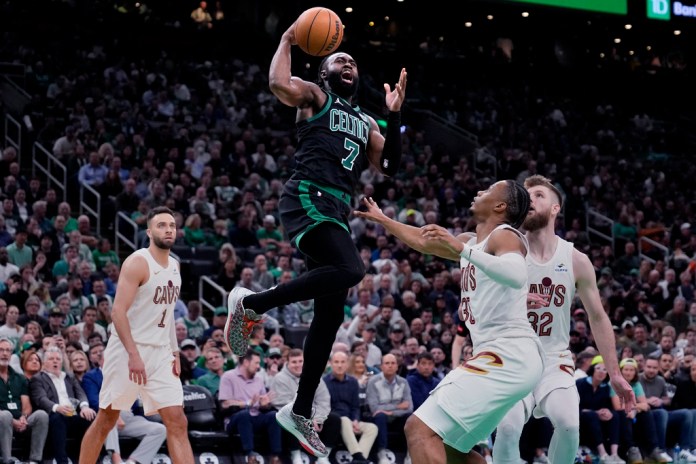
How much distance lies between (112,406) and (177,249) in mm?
9355

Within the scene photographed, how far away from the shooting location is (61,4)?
85.9 ft

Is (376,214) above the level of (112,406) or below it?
above

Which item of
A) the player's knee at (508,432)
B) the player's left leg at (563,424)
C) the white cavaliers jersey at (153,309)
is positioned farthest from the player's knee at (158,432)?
the player's left leg at (563,424)

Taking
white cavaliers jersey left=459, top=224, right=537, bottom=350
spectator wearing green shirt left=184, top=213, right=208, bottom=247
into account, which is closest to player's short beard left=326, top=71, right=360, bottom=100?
white cavaliers jersey left=459, top=224, right=537, bottom=350

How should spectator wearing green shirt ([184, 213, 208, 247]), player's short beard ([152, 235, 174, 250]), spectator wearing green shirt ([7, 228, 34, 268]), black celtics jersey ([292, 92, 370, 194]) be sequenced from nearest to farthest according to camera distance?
1. black celtics jersey ([292, 92, 370, 194])
2. player's short beard ([152, 235, 174, 250])
3. spectator wearing green shirt ([7, 228, 34, 268])
4. spectator wearing green shirt ([184, 213, 208, 247])

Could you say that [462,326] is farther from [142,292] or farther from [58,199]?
[58,199]

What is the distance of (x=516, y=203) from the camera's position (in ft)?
22.6

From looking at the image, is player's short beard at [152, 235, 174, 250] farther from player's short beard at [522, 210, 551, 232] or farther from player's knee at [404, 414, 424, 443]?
player's knee at [404, 414, 424, 443]

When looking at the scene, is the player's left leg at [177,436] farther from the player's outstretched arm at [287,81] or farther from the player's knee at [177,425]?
the player's outstretched arm at [287,81]

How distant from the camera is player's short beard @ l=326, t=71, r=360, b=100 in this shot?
7.62m

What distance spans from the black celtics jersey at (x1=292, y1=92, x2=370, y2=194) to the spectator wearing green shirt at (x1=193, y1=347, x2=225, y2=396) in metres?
7.09

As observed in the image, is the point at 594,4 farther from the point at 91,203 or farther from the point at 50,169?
the point at 50,169

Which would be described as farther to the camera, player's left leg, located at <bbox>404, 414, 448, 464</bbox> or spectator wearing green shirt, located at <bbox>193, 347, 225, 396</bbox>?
spectator wearing green shirt, located at <bbox>193, 347, 225, 396</bbox>

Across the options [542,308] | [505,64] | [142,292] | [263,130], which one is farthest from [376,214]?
[505,64]
